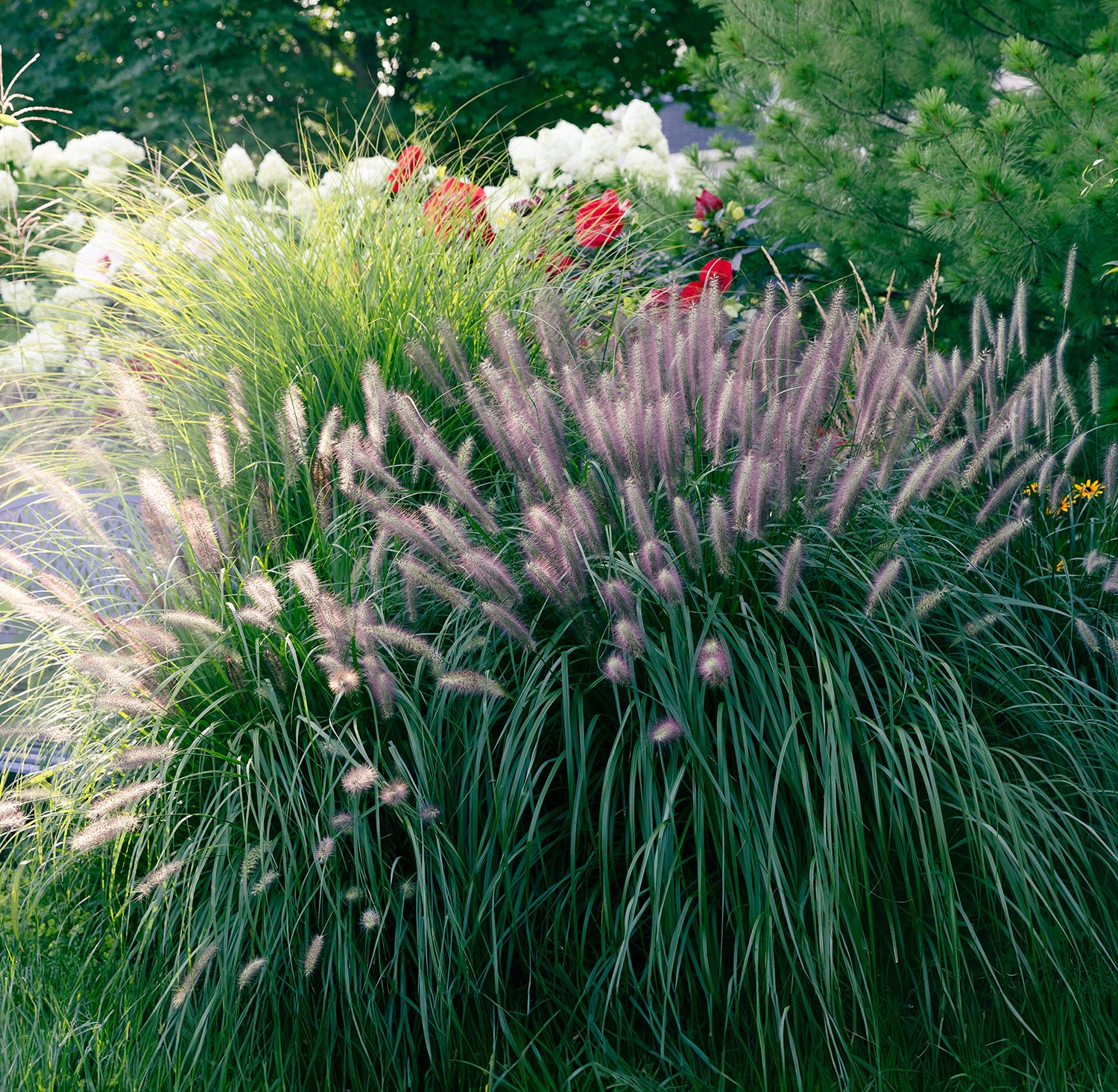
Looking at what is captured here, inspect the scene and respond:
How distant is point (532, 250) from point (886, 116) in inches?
71.9

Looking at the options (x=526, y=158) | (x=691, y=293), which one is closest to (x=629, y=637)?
(x=691, y=293)

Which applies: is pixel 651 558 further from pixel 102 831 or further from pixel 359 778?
pixel 102 831

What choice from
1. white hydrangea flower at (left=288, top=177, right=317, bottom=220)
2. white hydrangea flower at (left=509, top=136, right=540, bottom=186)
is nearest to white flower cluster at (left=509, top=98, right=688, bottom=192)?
white hydrangea flower at (left=509, top=136, right=540, bottom=186)

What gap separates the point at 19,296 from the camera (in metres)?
4.52

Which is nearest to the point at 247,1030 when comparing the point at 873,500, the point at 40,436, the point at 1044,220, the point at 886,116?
the point at 873,500

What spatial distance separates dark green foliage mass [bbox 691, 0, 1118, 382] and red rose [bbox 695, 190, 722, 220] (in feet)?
0.56

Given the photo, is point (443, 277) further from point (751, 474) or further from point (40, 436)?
point (40, 436)

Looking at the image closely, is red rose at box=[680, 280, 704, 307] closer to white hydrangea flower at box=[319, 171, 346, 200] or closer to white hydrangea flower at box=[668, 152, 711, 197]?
white hydrangea flower at box=[668, 152, 711, 197]

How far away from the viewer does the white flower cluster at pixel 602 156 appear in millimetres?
4879

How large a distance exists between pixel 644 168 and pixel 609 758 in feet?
11.9

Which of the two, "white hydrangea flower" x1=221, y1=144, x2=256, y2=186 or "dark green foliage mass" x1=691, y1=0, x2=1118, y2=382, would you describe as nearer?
"dark green foliage mass" x1=691, y1=0, x2=1118, y2=382

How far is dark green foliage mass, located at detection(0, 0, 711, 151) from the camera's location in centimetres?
1402

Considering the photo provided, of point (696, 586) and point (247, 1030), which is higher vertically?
point (696, 586)

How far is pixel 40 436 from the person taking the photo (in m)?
3.82
